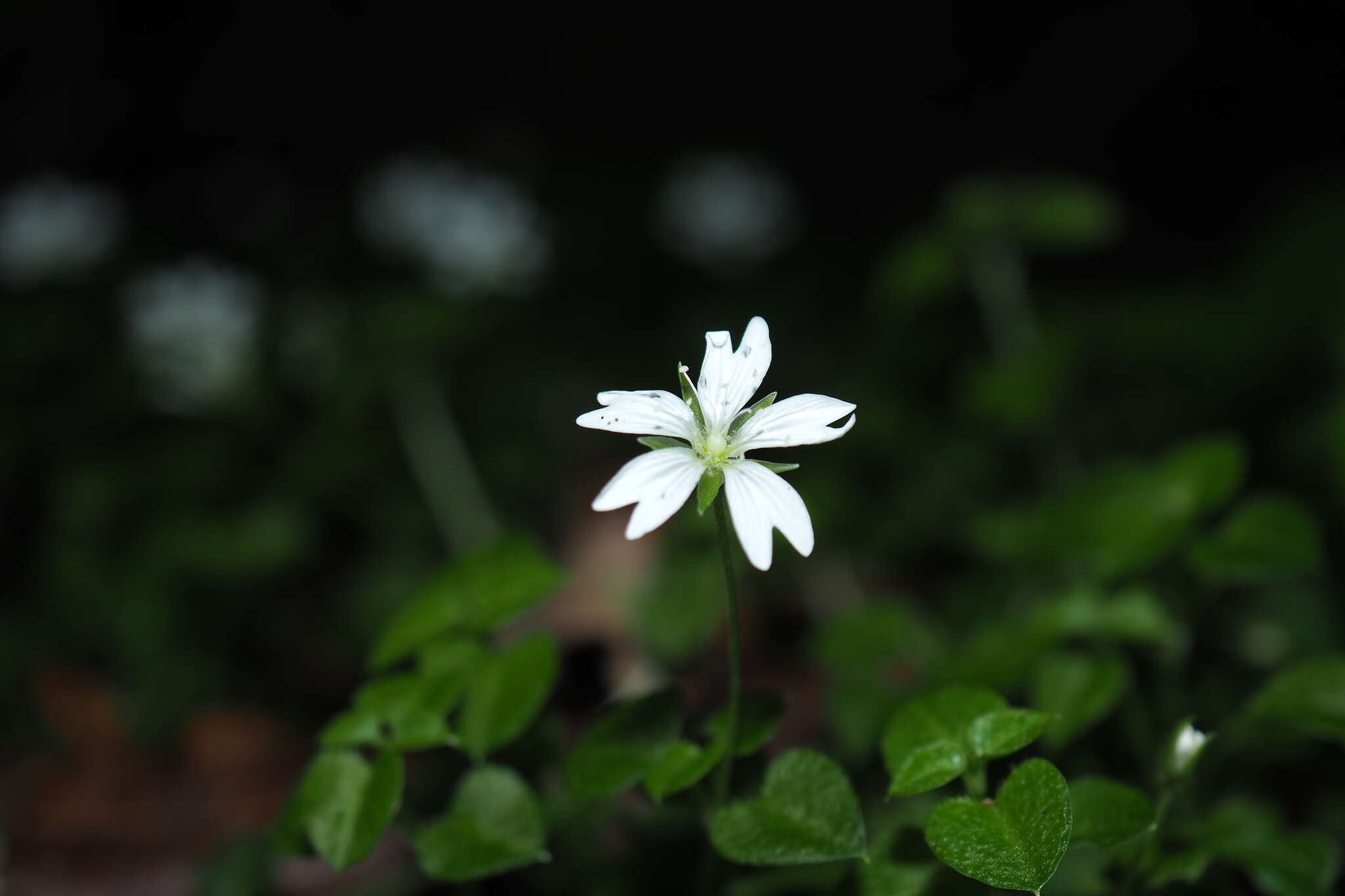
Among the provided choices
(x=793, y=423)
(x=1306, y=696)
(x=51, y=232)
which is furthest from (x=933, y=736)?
(x=51, y=232)

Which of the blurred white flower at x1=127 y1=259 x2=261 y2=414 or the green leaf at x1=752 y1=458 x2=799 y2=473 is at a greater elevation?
the blurred white flower at x1=127 y1=259 x2=261 y2=414

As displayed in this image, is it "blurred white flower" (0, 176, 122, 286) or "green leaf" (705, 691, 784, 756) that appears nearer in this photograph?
"green leaf" (705, 691, 784, 756)

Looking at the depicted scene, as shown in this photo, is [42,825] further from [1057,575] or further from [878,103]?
[878,103]

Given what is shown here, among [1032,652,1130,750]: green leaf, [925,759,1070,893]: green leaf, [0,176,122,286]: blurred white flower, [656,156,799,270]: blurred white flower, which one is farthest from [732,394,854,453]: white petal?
[0,176,122,286]: blurred white flower

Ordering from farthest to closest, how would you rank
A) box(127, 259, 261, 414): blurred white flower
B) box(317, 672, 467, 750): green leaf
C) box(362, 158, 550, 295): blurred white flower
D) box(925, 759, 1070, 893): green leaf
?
1. box(362, 158, 550, 295): blurred white flower
2. box(127, 259, 261, 414): blurred white flower
3. box(317, 672, 467, 750): green leaf
4. box(925, 759, 1070, 893): green leaf

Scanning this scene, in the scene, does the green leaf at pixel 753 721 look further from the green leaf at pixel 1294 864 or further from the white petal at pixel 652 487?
the green leaf at pixel 1294 864

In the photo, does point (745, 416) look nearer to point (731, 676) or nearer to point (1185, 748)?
point (731, 676)


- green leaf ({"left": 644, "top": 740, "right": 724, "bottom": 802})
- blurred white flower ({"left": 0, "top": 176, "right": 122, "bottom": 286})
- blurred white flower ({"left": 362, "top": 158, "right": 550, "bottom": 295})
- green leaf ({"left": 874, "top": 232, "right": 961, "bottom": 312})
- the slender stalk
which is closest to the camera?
green leaf ({"left": 644, "top": 740, "right": 724, "bottom": 802})

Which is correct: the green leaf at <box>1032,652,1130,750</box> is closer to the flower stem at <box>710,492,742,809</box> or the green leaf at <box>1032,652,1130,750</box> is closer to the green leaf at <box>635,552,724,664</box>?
the flower stem at <box>710,492,742,809</box>
